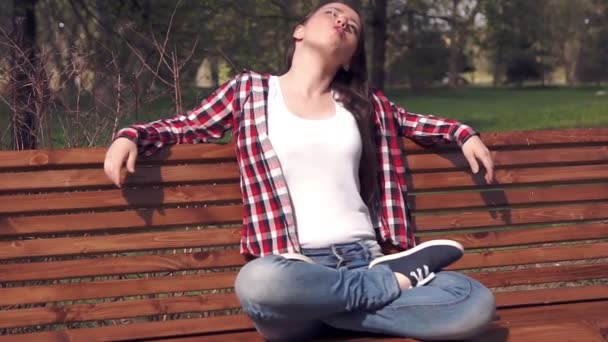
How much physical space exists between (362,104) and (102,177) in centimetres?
97

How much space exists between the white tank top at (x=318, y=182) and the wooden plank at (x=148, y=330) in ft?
1.50

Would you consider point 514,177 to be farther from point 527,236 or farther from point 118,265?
point 118,265

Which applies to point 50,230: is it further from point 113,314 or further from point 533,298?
point 533,298

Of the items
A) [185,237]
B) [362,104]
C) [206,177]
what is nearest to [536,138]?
[362,104]

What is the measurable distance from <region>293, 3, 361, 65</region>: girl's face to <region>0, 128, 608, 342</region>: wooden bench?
46 cm

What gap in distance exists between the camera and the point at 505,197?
12.2 feet

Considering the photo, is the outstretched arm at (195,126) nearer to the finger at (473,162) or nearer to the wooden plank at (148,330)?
the wooden plank at (148,330)

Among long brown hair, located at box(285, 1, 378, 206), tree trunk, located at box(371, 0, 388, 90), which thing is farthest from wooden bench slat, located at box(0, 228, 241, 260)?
tree trunk, located at box(371, 0, 388, 90)

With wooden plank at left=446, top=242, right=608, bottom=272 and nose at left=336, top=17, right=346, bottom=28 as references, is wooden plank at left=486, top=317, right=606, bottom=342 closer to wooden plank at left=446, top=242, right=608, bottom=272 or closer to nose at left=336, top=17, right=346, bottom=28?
wooden plank at left=446, top=242, right=608, bottom=272

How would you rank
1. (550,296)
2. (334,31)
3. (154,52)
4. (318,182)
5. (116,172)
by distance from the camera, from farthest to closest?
1. (154,52)
2. (550,296)
3. (334,31)
4. (318,182)
5. (116,172)

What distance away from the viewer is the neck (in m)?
3.40

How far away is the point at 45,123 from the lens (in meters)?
4.29

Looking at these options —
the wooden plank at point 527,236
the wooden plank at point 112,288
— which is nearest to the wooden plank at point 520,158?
the wooden plank at point 527,236

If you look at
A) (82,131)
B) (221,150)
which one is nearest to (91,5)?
(82,131)
